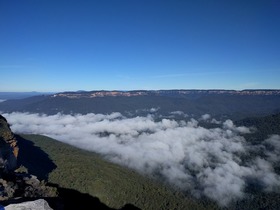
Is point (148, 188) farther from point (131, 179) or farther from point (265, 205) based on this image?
point (265, 205)

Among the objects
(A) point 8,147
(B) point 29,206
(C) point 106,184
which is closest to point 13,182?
(B) point 29,206

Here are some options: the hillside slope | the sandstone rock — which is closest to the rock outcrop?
the sandstone rock

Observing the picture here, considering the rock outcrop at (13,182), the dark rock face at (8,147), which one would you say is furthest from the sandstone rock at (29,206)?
the dark rock face at (8,147)

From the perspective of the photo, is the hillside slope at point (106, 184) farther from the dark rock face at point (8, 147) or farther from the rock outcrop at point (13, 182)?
the rock outcrop at point (13, 182)

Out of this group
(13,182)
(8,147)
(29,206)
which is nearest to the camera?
(29,206)

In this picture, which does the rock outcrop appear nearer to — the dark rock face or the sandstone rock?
the dark rock face

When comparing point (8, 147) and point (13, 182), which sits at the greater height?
point (8, 147)

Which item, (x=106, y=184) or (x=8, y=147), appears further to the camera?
(x=106, y=184)

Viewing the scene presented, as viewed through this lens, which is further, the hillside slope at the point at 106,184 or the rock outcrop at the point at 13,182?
the hillside slope at the point at 106,184

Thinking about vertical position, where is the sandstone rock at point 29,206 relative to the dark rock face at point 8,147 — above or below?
above

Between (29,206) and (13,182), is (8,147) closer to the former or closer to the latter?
(13,182)

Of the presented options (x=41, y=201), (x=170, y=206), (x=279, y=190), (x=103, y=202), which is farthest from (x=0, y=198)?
(x=279, y=190)

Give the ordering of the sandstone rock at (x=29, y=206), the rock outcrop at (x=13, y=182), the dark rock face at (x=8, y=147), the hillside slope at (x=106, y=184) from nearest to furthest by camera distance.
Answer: the sandstone rock at (x=29, y=206) < the rock outcrop at (x=13, y=182) < the dark rock face at (x=8, y=147) < the hillside slope at (x=106, y=184)
